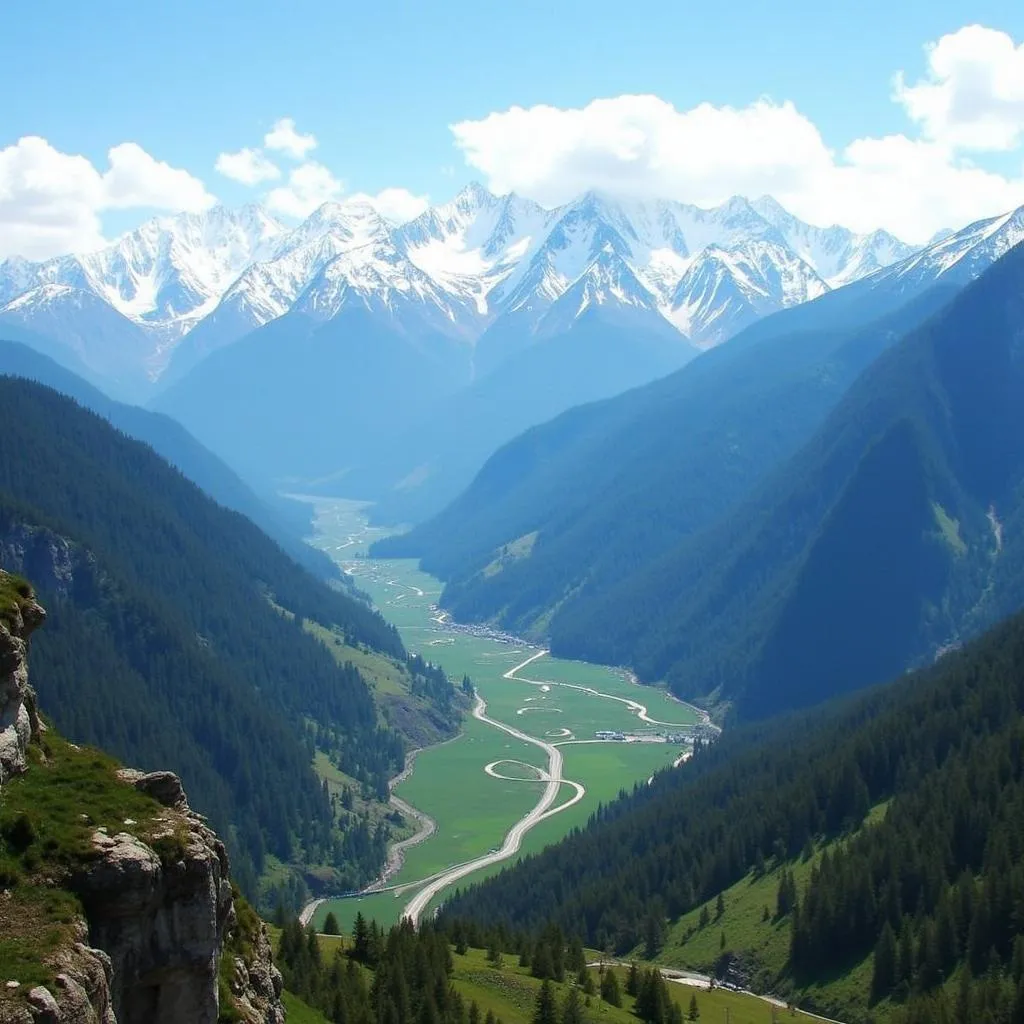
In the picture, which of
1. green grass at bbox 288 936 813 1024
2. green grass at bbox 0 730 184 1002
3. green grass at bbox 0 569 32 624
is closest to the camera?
green grass at bbox 0 730 184 1002

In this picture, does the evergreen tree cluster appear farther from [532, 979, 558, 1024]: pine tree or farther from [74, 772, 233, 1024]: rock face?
[74, 772, 233, 1024]: rock face

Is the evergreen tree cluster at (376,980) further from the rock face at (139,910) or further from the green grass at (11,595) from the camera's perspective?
the green grass at (11,595)

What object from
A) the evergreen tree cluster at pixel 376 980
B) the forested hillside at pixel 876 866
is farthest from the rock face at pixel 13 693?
the forested hillside at pixel 876 866

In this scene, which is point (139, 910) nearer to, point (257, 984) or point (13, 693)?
point (13, 693)

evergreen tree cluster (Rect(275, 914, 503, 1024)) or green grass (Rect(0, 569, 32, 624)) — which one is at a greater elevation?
green grass (Rect(0, 569, 32, 624))

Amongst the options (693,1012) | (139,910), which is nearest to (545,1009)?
(693,1012)

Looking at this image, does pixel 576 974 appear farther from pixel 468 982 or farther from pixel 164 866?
pixel 164 866

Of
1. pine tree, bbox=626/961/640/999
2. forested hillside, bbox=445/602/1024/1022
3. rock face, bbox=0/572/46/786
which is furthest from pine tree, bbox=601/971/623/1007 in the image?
rock face, bbox=0/572/46/786
